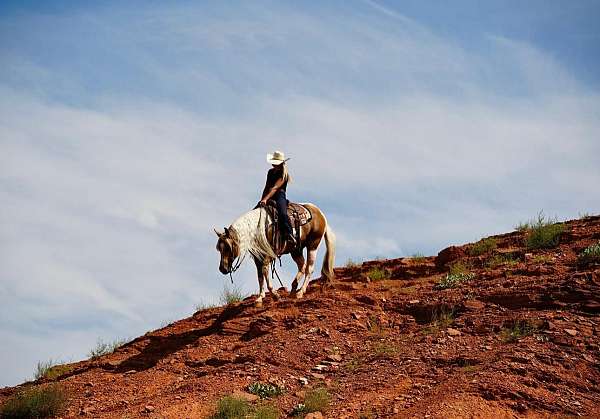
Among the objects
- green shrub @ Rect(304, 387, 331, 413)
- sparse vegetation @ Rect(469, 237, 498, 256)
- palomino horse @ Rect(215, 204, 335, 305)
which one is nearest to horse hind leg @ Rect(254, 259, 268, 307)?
palomino horse @ Rect(215, 204, 335, 305)

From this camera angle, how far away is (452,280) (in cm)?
1551

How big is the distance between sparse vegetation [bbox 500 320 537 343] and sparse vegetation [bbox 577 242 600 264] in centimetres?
269

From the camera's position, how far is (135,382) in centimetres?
1312

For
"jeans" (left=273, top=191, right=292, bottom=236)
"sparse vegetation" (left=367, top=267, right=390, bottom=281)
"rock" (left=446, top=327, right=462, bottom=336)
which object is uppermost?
"jeans" (left=273, top=191, right=292, bottom=236)

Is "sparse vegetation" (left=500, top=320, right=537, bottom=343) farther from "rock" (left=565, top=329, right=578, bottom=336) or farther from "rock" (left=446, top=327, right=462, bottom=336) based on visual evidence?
"rock" (left=446, top=327, right=462, bottom=336)

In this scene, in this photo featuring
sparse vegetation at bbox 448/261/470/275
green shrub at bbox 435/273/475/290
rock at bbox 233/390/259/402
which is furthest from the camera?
sparse vegetation at bbox 448/261/470/275

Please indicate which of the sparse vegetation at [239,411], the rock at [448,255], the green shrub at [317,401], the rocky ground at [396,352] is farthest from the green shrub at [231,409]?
the rock at [448,255]

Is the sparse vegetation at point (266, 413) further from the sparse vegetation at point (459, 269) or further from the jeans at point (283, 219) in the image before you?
the sparse vegetation at point (459, 269)

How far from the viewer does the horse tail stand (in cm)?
1669

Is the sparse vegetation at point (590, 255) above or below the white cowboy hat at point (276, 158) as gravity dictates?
below

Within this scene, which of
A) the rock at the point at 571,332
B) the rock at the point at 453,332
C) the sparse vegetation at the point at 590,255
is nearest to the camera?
the rock at the point at 571,332

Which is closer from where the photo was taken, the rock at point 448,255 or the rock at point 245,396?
the rock at point 245,396

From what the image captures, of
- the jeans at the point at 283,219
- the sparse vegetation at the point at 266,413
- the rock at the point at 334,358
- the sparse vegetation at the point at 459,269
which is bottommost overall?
the sparse vegetation at the point at 266,413

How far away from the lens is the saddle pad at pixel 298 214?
1586 cm
